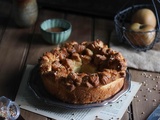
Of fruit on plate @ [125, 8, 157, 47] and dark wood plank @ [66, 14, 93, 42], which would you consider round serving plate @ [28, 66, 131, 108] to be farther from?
dark wood plank @ [66, 14, 93, 42]

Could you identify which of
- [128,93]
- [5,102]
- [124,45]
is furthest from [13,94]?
[124,45]

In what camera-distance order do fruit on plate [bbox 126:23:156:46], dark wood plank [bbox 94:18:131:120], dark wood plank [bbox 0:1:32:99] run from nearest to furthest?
1. dark wood plank [bbox 0:1:32:99]
2. fruit on plate [bbox 126:23:156:46]
3. dark wood plank [bbox 94:18:131:120]

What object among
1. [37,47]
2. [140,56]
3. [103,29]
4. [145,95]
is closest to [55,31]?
[37,47]

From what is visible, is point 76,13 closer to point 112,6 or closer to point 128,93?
point 112,6

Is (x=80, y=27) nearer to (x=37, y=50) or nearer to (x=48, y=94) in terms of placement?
(x=37, y=50)

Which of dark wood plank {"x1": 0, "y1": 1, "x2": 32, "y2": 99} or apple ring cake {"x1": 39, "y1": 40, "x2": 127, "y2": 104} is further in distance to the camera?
dark wood plank {"x1": 0, "y1": 1, "x2": 32, "y2": 99}

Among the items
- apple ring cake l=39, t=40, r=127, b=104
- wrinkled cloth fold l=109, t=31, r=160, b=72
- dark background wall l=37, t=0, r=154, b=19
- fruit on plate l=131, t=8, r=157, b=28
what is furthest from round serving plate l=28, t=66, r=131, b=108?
dark background wall l=37, t=0, r=154, b=19

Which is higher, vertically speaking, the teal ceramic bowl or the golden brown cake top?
the teal ceramic bowl

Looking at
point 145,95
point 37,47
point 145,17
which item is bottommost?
point 145,95
